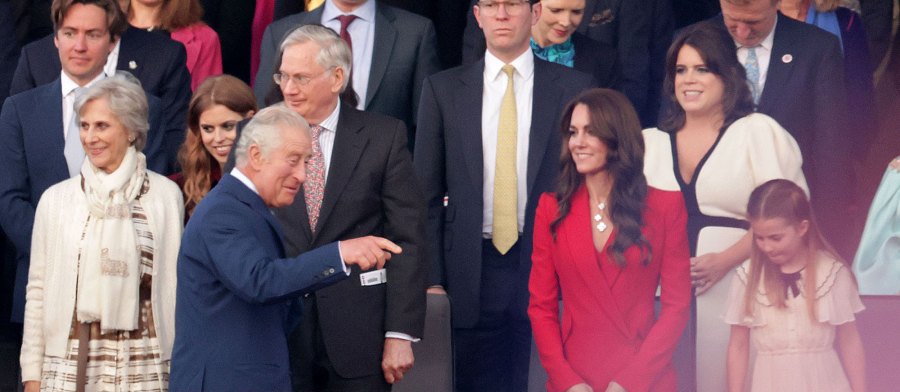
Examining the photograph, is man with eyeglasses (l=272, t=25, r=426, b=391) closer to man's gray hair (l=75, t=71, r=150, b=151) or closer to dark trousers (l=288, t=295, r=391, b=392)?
dark trousers (l=288, t=295, r=391, b=392)

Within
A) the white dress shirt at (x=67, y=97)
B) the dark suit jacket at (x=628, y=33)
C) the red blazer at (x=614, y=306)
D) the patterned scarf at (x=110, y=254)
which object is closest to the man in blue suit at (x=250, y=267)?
the patterned scarf at (x=110, y=254)

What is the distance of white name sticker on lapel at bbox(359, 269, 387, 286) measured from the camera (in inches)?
193

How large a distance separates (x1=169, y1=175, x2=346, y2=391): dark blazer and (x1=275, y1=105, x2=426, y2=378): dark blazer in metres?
0.54

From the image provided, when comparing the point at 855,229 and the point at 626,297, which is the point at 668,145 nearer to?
the point at 626,297

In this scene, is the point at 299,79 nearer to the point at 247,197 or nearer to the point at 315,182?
the point at 315,182

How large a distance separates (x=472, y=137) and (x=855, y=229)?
1764 millimetres

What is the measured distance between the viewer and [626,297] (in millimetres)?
4922

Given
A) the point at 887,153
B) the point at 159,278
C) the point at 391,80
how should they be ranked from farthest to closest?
the point at 887,153
the point at 391,80
the point at 159,278

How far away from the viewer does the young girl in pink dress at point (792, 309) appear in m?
4.97

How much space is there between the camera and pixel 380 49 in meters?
6.18

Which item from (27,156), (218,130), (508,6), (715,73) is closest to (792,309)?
(715,73)

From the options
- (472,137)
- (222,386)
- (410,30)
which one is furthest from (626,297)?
(410,30)

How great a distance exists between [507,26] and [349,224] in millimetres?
1145

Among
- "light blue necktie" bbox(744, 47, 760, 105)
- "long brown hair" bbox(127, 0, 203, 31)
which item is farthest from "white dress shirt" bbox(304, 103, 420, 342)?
"long brown hair" bbox(127, 0, 203, 31)
